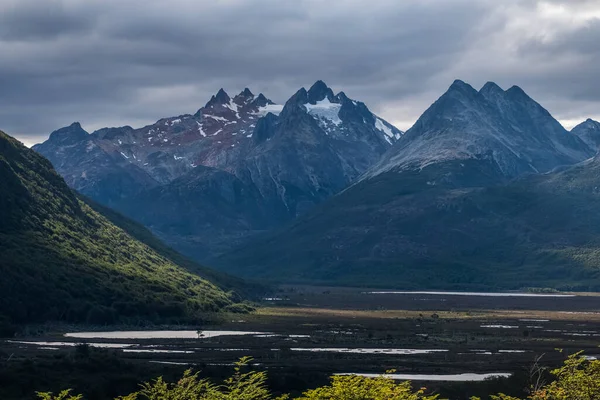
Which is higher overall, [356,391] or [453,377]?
[356,391]

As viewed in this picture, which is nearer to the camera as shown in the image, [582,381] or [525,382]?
[582,381]

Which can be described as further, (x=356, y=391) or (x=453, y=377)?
(x=453, y=377)

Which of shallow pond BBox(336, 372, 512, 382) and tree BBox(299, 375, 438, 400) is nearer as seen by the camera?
tree BBox(299, 375, 438, 400)

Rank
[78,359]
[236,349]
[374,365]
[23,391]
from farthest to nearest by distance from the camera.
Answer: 1. [236,349]
2. [374,365]
3. [78,359]
4. [23,391]

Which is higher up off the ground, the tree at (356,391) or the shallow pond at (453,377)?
the tree at (356,391)

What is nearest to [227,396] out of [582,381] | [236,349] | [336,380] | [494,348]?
[336,380]

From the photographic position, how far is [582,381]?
225 ft

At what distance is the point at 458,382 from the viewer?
470 feet

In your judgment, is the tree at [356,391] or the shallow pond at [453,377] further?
the shallow pond at [453,377]

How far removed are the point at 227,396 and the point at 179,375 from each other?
221ft

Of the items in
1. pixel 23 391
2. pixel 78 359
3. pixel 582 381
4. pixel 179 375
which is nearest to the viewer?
pixel 582 381

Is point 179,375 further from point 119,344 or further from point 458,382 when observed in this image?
point 119,344

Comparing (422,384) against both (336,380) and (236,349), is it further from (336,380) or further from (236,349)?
(336,380)

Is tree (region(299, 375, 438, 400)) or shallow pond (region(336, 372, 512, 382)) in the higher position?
tree (region(299, 375, 438, 400))
